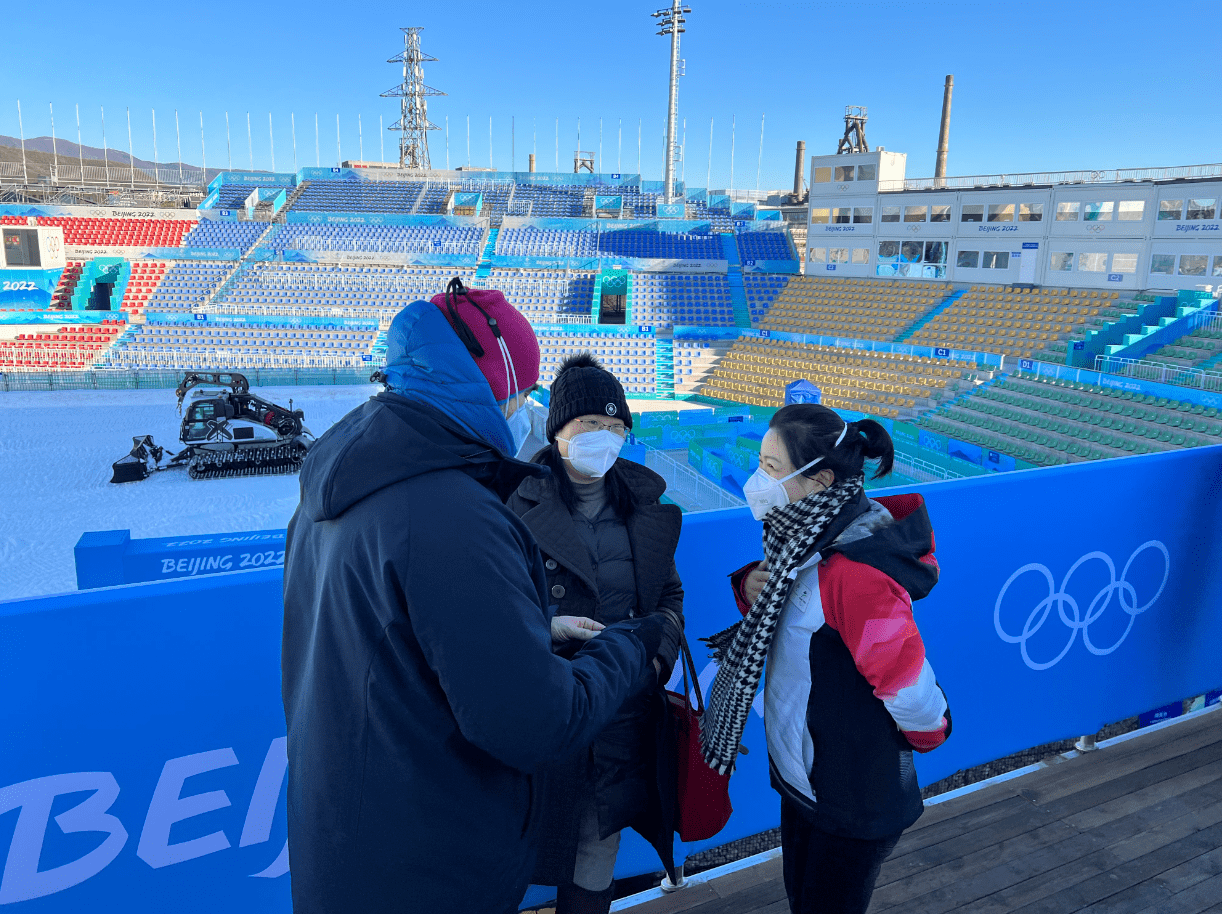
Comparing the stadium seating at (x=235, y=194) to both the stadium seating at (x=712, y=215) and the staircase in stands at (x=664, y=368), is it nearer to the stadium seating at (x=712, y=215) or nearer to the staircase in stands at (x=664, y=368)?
the stadium seating at (x=712, y=215)

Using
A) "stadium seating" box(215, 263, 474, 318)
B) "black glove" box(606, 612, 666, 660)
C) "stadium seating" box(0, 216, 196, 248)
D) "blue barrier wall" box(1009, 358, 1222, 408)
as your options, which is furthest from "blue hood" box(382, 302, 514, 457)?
"stadium seating" box(0, 216, 196, 248)

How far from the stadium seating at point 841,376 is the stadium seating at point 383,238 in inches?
612

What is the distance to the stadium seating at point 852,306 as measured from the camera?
2798 cm

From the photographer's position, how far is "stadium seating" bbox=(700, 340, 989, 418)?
22172mm

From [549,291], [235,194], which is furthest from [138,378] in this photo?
[235,194]

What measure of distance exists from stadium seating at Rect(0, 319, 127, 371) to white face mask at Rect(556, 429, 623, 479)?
29380 mm

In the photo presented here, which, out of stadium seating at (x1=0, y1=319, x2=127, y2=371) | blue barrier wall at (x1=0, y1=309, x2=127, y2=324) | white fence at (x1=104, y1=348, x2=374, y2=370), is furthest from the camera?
blue barrier wall at (x1=0, y1=309, x2=127, y2=324)

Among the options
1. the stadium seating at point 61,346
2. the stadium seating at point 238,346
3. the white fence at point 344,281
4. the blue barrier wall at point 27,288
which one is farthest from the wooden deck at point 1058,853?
the blue barrier wall at point 27,288

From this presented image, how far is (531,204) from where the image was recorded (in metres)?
43.4

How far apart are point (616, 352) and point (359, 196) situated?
2356 centimetres

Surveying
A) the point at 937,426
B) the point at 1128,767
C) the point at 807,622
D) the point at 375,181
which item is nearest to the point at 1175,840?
the point at 1128,767

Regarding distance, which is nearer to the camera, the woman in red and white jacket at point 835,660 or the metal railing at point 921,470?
the woman in red and white jacket at point 835,660

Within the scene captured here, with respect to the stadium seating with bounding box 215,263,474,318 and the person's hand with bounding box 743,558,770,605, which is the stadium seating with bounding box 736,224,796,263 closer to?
the stadium seating with bounding box 215,263,474,318

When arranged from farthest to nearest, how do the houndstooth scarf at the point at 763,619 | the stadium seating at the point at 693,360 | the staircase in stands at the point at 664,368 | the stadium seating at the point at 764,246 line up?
the stadium seating at the point at 764,246
the stadium seating at the point at 693,360
the staircase in stands at the point at 664,368
the houndstooth scarf at the point at 763,619
